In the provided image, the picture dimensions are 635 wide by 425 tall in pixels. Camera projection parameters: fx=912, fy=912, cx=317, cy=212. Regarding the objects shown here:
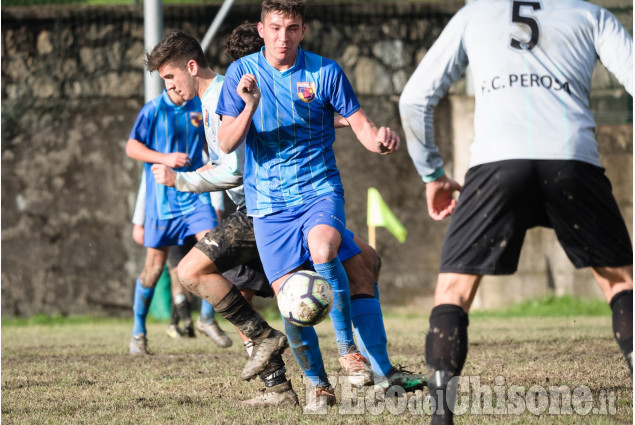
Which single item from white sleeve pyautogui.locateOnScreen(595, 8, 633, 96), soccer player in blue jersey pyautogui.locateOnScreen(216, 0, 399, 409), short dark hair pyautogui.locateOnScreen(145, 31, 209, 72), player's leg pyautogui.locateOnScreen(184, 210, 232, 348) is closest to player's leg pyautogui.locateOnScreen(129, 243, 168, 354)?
player's leg pyautogui.locateOnScreen(184, 210, 232, 348)

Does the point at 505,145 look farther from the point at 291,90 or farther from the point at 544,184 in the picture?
the point at 291,90

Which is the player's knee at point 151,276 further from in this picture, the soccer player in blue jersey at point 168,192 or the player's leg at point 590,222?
the player's leg at point 590,222

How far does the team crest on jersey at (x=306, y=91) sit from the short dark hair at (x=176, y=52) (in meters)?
1.16

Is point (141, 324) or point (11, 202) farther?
point (11, 202)

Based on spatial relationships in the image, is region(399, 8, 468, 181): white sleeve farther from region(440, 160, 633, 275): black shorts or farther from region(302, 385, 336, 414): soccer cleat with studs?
region(302, 385, 336, 414): soccer cleat with studs

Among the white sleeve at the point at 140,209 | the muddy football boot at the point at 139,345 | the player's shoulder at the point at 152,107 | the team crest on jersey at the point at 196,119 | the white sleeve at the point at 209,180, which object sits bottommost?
the muddy football boot at the point at 139,345

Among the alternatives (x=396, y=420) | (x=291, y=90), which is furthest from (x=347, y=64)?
(x=396, y=420)

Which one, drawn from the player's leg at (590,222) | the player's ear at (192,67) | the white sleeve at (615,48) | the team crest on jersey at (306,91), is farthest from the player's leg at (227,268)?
the white sleeve at (615,48)

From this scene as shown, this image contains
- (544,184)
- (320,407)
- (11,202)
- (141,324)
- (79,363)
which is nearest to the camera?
(544,184)

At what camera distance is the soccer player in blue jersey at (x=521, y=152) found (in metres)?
3.41

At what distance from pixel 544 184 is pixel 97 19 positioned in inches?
402

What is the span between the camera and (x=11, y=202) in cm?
1205

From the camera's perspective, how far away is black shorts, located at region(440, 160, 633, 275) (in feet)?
11.1

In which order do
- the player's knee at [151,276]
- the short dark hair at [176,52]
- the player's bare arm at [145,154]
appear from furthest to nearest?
the player's knee at [151,276] → the player's bare arm at [145,154] → the short dark hair at [176,52]
